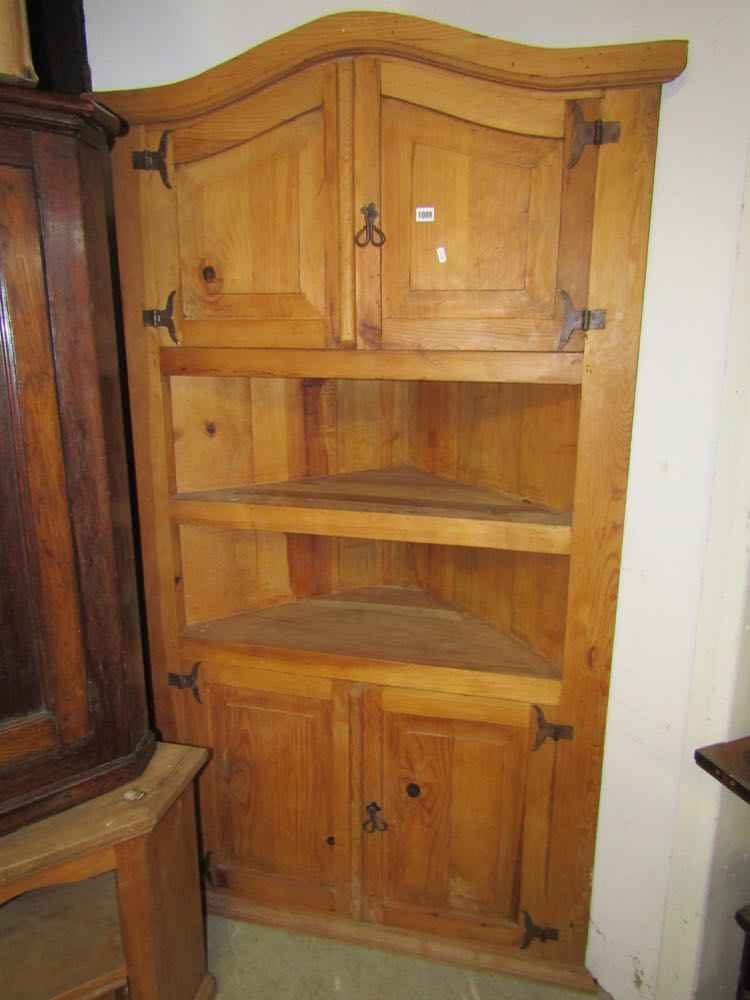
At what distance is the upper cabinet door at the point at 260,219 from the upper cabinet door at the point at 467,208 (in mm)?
94

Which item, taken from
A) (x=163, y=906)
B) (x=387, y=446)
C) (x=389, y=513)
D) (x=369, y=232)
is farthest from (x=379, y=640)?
(x=369, y=232)

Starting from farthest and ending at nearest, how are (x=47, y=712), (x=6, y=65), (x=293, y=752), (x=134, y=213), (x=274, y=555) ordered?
(x=274, y=555) < (x=293, y=752) < (x=134, y=213) < (x=47, y=712) < (x=6, y=65)

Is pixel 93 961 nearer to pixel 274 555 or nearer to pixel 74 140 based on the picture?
pixel 274 555

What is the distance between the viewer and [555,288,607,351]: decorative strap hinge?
1172 millimetres

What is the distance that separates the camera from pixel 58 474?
1.03 metres

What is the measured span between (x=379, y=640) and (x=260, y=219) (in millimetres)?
1005

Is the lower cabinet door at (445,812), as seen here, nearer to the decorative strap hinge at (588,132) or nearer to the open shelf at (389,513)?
the open shelf at (389,513)

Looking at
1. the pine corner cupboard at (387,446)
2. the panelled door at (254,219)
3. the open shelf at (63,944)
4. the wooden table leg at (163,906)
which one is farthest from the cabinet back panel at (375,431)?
the open shelf at (63,944)

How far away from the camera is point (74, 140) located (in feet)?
3.21

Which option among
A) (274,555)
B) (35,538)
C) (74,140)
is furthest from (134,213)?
(274,555)

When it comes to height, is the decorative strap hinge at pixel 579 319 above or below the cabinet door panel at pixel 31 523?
above

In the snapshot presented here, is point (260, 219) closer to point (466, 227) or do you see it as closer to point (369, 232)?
point (369, 232)

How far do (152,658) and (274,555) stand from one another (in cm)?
41

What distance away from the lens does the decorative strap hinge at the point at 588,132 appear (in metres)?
1.12
